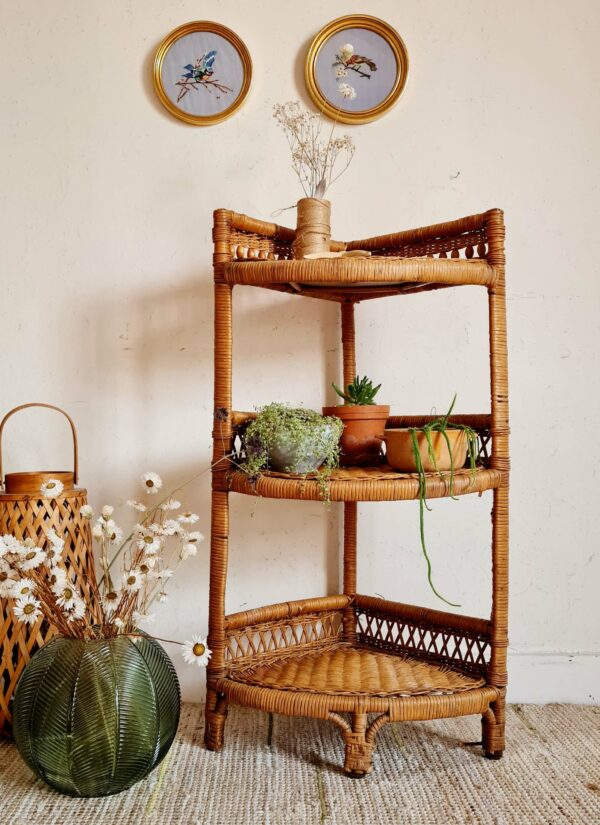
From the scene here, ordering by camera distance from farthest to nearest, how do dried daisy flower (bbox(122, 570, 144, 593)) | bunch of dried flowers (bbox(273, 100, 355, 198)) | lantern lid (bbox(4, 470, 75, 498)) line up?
bunch of dried flowers (bbox(273, 100, 355, 198)), lantern lid (bbox(4, 470, 75, 498)), dried daisy flower (bbox(122, 570, 144, 593))

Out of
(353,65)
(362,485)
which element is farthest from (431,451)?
(353,65)

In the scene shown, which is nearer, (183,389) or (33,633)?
(33,633)

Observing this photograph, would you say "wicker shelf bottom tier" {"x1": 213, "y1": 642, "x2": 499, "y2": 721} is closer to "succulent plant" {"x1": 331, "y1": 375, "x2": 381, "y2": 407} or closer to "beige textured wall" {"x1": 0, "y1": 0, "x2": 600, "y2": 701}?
"beige textured wall" {"x1": 0, "y1": 0, "x2": 600, "y2": 701}

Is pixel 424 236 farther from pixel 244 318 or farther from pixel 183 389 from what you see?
pixel 183 389

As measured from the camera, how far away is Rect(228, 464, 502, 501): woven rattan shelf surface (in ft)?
4.97

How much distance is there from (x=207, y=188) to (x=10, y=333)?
70 cm

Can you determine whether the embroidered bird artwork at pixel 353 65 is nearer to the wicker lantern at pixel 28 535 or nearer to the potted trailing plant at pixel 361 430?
the potted trailing plant at pixel 361 430

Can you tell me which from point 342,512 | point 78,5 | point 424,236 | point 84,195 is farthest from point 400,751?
point 78,5

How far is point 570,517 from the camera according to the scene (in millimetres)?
2037

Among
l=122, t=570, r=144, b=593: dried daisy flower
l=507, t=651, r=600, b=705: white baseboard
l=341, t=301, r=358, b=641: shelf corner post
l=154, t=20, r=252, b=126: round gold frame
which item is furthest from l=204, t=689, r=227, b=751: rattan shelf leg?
l=154, t=20, r=252, b=126: round gold frame

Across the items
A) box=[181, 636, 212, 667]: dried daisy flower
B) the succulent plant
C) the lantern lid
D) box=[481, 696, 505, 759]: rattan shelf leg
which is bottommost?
box=[481, 696, 505, 759]: rattan shelf leg

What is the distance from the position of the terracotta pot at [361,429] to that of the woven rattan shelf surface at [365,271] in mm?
345

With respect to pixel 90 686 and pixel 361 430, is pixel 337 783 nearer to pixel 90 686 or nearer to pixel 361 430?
pixel 90 686

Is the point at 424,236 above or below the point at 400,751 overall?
above
